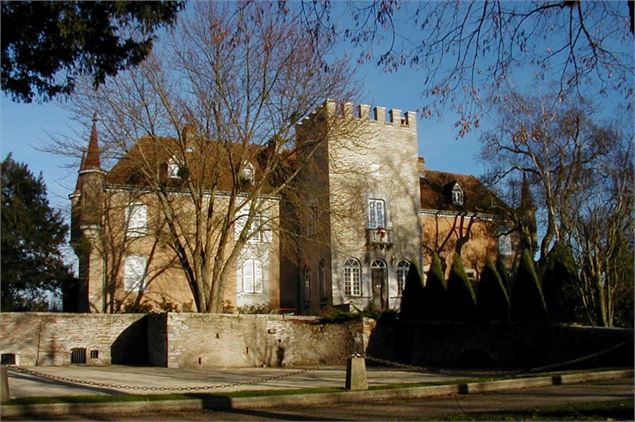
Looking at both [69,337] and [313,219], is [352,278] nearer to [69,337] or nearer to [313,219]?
[313,219]

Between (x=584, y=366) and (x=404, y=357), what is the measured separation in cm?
872

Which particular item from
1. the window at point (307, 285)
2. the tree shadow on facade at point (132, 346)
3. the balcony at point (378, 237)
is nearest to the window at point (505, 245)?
the balcony at point (378, 237)

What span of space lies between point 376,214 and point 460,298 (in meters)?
9.96

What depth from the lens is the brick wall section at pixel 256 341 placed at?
90.4 feet

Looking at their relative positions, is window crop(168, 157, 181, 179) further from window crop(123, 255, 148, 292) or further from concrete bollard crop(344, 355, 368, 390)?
concrete bollard crop(344, 355, 368, 390)

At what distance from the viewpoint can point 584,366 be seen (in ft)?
79.5

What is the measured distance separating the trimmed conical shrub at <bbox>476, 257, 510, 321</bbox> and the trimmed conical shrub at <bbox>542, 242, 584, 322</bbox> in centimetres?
181

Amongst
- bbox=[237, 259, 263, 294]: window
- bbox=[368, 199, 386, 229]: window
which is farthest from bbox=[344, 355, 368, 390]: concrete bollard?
bbox=[368, 199, 386, 229]: window

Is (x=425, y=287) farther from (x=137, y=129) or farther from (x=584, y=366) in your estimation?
(x=137, y=129)

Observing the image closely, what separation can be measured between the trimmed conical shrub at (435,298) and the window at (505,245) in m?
15.2

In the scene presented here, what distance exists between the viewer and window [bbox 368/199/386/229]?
130ft

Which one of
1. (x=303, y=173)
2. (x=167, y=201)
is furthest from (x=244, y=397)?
(x=303, y=173)

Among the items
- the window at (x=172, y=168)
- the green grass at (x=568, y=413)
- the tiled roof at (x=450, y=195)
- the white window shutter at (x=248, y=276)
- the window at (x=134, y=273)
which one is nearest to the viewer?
the green grass at (x=568, y=413)

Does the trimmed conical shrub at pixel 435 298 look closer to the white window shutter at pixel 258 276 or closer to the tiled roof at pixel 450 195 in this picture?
the white window shutter at pixel 258 276
